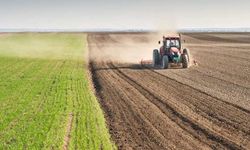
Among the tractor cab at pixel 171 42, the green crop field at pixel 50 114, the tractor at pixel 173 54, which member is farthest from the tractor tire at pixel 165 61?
the green crop field at pixel 50 114

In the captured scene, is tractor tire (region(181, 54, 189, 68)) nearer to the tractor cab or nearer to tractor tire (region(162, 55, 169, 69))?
the tractor cab

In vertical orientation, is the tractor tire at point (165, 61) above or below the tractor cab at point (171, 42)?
Result: below

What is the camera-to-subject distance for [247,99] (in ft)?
63.9

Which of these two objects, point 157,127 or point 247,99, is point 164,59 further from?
point 157,127

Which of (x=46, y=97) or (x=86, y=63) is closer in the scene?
(x=46, y=97)

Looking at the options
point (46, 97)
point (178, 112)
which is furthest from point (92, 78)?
point (178, 112)

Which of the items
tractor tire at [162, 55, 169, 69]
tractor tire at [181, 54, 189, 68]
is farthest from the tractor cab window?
tractor tire at [162, 55, 169, 69]

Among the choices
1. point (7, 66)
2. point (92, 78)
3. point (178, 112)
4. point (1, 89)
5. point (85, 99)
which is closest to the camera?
point (178, 112)

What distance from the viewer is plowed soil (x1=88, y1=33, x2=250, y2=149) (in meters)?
13.6

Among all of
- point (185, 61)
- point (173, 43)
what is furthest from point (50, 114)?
point (173, 43)

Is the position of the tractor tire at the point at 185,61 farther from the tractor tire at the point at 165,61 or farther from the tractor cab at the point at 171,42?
the tractor tire at the point at 165,61

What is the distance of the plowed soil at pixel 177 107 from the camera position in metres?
13.6

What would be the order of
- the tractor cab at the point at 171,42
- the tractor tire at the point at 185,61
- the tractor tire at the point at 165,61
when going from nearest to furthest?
the tractor tire at the point at 165,61, the tractor tire at the point at 185,61, the tractor cab at the point at 171,42

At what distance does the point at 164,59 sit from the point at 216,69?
3590 millimetres
